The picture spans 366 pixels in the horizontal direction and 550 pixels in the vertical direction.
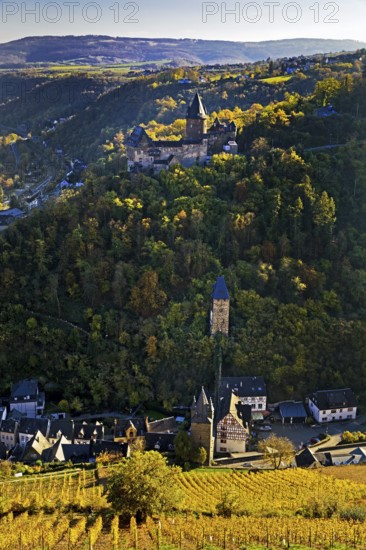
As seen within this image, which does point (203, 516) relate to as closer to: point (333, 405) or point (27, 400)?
point (333, 405)

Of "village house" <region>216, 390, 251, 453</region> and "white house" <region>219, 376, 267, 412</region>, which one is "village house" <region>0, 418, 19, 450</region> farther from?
"white house" <region>219, 376, 267, 412</region>

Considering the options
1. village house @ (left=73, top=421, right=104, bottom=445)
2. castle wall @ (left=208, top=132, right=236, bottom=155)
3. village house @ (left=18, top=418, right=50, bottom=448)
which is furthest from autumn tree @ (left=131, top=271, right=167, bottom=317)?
castle wall @ (left=208, top=132, right=236, bottom=155)

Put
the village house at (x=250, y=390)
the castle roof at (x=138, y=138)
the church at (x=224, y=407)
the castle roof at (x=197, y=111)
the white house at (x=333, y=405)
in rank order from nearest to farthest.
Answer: the church at (x=224, y=407), the white house at (x=333, y=405), the village house at (x=250, y=390), the castle roof at (x=138, y=138), the castle roof at (x=197, y=111)

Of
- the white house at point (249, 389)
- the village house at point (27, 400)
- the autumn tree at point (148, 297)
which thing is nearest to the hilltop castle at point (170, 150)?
the autumn tree at point (148, 297)

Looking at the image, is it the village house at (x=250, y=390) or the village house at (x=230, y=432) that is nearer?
the village house at (x=230, y=432)

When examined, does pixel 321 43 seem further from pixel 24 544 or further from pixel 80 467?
pixel 24 544

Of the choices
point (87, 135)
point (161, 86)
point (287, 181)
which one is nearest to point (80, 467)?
point (287, 181)

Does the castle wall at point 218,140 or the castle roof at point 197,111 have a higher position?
the castle roof at point 197,111

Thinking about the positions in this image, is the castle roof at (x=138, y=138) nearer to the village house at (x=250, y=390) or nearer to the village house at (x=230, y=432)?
the village house at (x=250, y=390)
